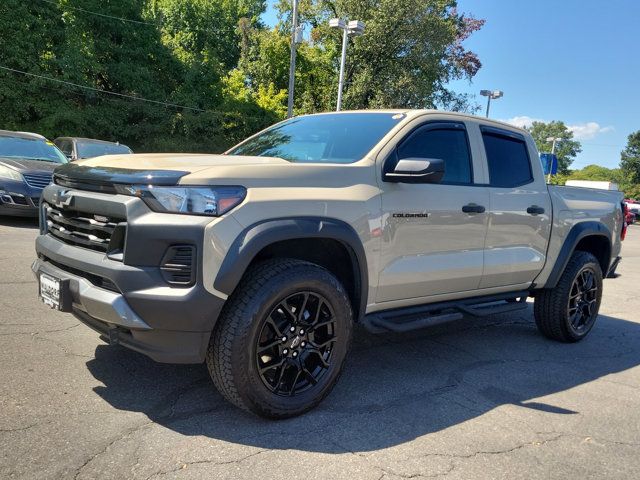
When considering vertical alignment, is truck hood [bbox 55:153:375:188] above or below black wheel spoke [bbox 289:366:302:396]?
above

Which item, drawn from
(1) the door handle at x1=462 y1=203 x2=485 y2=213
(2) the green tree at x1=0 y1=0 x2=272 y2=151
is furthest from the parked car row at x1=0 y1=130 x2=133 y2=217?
(2) the green tree at x1=0 y1=0 x2=272 y2=151

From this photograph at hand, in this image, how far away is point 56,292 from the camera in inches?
118

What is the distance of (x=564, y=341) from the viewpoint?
5.27 meters

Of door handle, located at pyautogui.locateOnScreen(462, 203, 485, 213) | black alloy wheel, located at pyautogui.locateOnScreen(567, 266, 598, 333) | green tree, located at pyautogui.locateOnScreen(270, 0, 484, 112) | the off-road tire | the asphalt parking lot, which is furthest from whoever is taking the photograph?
green tree, located at pyautogui.locateOnScreen(270, 0, 484, 112)

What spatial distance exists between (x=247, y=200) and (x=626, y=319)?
567 cm

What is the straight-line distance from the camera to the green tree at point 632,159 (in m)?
64.4

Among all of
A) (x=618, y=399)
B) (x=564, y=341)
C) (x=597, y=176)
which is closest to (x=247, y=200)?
(x=618, y=399)

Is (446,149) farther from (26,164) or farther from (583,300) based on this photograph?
(26,164)

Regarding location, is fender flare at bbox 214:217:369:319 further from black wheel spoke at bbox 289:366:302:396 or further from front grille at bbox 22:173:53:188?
front grille at bbox 22:173:53:188

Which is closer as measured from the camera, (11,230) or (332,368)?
(332,368)

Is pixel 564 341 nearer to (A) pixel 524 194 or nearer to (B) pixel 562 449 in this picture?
(A) pixel 524 194

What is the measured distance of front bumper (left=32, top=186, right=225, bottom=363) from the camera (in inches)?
106

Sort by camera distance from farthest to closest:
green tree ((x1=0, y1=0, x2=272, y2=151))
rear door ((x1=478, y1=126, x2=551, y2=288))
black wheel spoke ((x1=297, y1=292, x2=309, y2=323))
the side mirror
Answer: green tree ((x1=0, y1=0, x2=272, y2=151)) → rear door ((x1=478, y1=126, x2=551, y2=288)) → the side mirror → black wheel spoke ((x1=297, y1=292, x2=309, y2=323))

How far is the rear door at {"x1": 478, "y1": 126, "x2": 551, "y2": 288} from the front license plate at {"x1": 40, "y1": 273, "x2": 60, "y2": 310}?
3.01 metres
